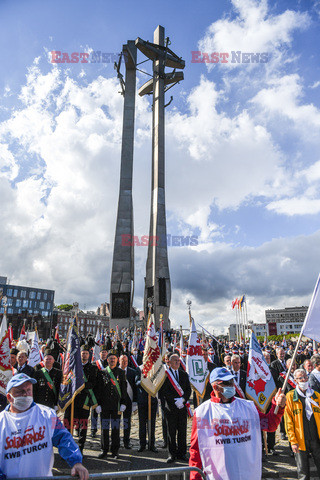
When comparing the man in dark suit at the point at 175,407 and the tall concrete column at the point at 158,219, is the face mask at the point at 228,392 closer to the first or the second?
the man in dark suit at the point at 175,407

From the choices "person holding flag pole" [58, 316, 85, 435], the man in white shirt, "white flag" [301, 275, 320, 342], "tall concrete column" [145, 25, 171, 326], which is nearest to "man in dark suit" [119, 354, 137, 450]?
"person holding flag pole" [58, 316, 85, 435]

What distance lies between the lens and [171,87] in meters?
45.9

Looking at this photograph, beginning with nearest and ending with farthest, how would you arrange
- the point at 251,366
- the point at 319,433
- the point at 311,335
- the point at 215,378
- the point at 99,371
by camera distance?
the point at 215,378, the point at 311,335, the point at 319,433, the point at 251,366, the point at 99,371

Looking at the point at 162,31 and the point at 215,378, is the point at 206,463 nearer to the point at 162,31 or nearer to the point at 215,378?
the point at 215,378

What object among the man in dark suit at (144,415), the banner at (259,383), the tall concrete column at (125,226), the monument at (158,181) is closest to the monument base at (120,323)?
the tall concrete column at (125,226)

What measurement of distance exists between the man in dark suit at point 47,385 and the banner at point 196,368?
3019 mm

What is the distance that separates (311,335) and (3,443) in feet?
11.1

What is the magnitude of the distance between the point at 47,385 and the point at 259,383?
4.43 metres

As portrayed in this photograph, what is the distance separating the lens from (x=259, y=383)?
24.0ft

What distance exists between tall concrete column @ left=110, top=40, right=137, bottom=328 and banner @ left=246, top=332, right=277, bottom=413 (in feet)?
90.1

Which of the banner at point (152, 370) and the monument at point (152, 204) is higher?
the monument at point (152, 204)

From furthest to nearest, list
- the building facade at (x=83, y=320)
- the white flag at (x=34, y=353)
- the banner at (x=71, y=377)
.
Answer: the building facade at (x=83, y=320), the white flag at (x=34, y=353), the banner at (x=71, y=377)

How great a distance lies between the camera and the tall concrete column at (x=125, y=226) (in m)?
35.0

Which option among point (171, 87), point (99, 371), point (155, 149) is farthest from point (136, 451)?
point (171, 87)
